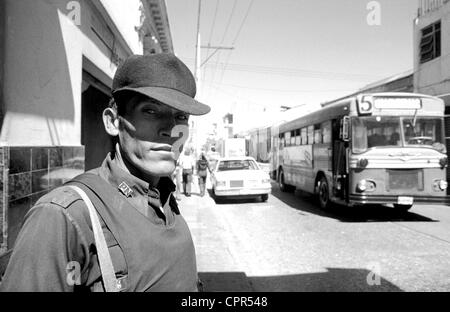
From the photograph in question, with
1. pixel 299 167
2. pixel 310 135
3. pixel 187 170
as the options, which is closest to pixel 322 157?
pixel 310 135

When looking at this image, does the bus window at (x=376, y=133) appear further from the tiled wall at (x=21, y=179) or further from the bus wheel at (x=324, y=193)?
the tiled wall at (x=21, y=179)

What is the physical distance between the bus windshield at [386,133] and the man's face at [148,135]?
7.65m

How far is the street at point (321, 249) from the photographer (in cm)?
439

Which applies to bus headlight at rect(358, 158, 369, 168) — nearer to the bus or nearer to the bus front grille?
the bus

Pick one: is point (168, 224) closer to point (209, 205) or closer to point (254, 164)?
point (209, 205)

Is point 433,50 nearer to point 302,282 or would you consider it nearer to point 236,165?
point 236,165

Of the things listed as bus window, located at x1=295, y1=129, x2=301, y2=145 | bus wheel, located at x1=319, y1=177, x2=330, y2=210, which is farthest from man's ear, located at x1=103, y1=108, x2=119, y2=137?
bus window, located at x1=295, y1=129, x2=301, y2=145

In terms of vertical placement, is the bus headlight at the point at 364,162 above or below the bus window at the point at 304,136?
below

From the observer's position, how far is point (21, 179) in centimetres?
272

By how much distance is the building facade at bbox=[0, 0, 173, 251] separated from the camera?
8.82 feet

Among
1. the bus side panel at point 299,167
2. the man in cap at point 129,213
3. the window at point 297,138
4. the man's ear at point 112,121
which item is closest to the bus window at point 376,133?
the bus side panel at point 299,167

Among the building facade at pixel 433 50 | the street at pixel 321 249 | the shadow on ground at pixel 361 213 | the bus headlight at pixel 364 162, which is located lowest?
the shadow on ground at pixel 361 213
